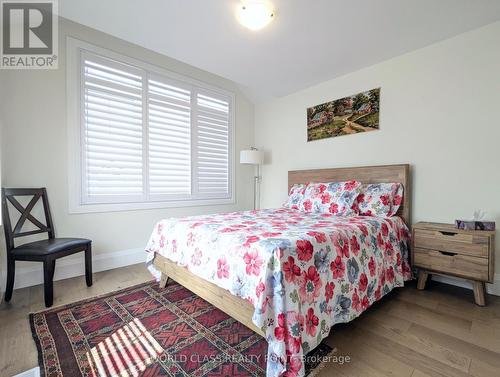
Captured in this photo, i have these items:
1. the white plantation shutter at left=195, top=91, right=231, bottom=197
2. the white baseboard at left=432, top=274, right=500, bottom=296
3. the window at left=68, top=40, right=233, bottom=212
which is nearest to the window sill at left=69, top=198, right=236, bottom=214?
the window at left=68, top=40, right=233, bottom=212

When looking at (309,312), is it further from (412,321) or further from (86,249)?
(86,249)

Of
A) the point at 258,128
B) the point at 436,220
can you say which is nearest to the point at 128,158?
the point at 258,128

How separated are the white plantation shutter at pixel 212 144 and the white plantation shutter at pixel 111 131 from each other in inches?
33.6

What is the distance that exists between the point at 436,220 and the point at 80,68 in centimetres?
404

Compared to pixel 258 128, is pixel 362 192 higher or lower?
lower

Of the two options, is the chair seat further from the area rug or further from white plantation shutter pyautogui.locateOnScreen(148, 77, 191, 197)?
white plantation shutter pyautogui.locateOnScreen(148, 77, 191, 197)

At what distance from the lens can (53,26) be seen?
93.2 inches

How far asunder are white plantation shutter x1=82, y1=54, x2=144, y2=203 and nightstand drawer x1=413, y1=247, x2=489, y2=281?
10.2ft

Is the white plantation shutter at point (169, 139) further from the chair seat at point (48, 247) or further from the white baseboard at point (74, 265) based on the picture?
the chair seat at point (48, 247)

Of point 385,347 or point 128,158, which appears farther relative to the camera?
point 128,158

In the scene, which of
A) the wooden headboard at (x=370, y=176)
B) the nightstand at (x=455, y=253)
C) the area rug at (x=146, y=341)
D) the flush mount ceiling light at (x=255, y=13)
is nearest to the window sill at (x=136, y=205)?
the area rug at (x=146, y=341)

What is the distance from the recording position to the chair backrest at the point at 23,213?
6.47 ft

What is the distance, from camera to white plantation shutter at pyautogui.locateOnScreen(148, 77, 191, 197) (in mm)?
3079

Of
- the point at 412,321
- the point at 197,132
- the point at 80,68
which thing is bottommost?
the point at 412,321
